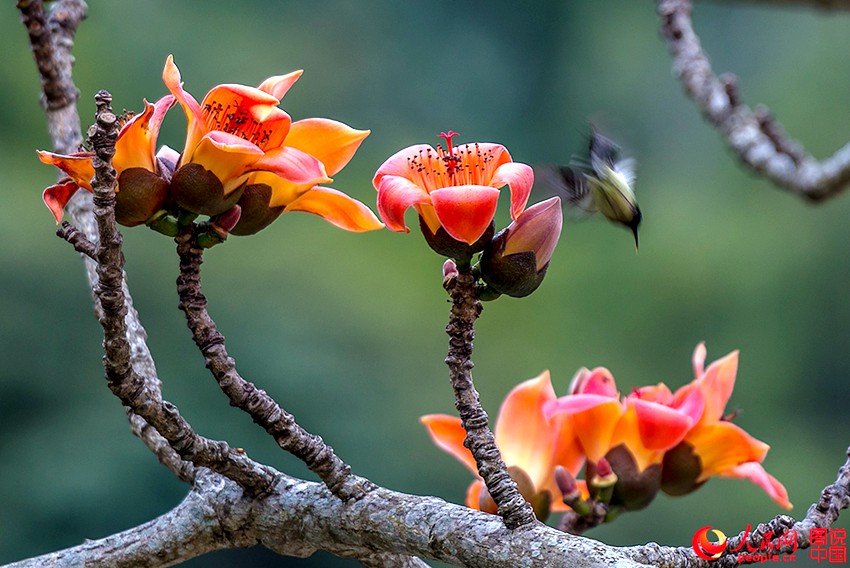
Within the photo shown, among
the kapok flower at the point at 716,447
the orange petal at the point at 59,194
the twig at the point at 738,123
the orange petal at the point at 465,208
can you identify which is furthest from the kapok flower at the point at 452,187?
the twig at the point at 738,123

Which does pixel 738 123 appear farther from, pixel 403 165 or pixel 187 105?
pixel 187 105

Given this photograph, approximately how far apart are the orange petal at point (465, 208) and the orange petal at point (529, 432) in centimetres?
29

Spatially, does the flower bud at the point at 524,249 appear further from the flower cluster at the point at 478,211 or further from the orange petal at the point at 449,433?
the orange petal at the point at 449,433

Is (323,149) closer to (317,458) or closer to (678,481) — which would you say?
(317,458)

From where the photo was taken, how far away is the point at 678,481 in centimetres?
110

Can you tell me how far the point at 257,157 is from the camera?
78cm

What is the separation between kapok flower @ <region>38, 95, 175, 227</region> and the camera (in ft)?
2.56

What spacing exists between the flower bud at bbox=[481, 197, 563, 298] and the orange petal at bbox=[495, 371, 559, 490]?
23 centimetres

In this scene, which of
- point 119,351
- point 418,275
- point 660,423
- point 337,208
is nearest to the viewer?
point 119,351

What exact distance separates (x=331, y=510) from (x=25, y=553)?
7.13 metres

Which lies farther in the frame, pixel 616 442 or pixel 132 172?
pixel 616 442

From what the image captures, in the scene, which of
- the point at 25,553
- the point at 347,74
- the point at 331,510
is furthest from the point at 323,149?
the point at 347,74

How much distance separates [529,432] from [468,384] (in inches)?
9.9

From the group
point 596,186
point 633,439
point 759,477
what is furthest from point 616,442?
point 596,186
